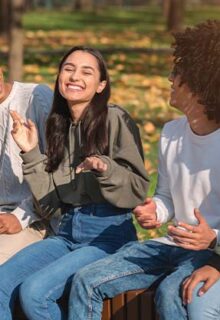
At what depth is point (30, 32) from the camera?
23.0m

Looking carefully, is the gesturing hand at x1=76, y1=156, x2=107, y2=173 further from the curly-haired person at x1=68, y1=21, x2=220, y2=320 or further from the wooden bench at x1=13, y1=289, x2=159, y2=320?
the wooden bench at x1=13, y1=289, x2=159, y2=320

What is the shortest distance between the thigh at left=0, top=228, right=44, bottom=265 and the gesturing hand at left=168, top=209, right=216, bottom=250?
1047 millimetres

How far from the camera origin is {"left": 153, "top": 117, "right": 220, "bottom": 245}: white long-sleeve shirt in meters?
3.63

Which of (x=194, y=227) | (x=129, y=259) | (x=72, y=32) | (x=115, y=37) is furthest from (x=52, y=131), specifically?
(x=72, y=32)

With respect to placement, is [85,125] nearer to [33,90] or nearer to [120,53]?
[33,90]

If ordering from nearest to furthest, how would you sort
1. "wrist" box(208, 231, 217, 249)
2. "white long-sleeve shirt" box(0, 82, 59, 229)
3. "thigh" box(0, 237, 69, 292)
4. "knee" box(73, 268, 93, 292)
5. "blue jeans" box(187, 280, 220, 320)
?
"blue jeans" box(187, 280, 220, 320) → "wrist" box(208, 231, 217, 249) → "knee" box(73, 268, 93, 292) → "thigh" box(0, 237, 69, 292) → "white long-sleeve shirt" box(0, 82, 59, 229)

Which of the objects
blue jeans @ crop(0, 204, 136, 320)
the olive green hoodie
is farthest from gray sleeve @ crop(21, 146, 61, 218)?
blue jeans @ crop(0, 204, 136, 320)

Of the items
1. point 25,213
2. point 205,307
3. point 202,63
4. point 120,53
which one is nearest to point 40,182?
point 25,213

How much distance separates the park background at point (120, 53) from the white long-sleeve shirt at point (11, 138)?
4.37ft

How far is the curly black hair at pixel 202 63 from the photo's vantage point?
3.65m

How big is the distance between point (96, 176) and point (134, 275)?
19.0 inches

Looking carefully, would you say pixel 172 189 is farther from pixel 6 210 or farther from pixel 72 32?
pixel 72 32

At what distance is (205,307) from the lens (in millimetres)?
3283

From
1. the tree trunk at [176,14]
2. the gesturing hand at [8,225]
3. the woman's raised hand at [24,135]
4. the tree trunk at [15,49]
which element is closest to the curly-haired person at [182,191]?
the woman's raised hand at [24,135]
